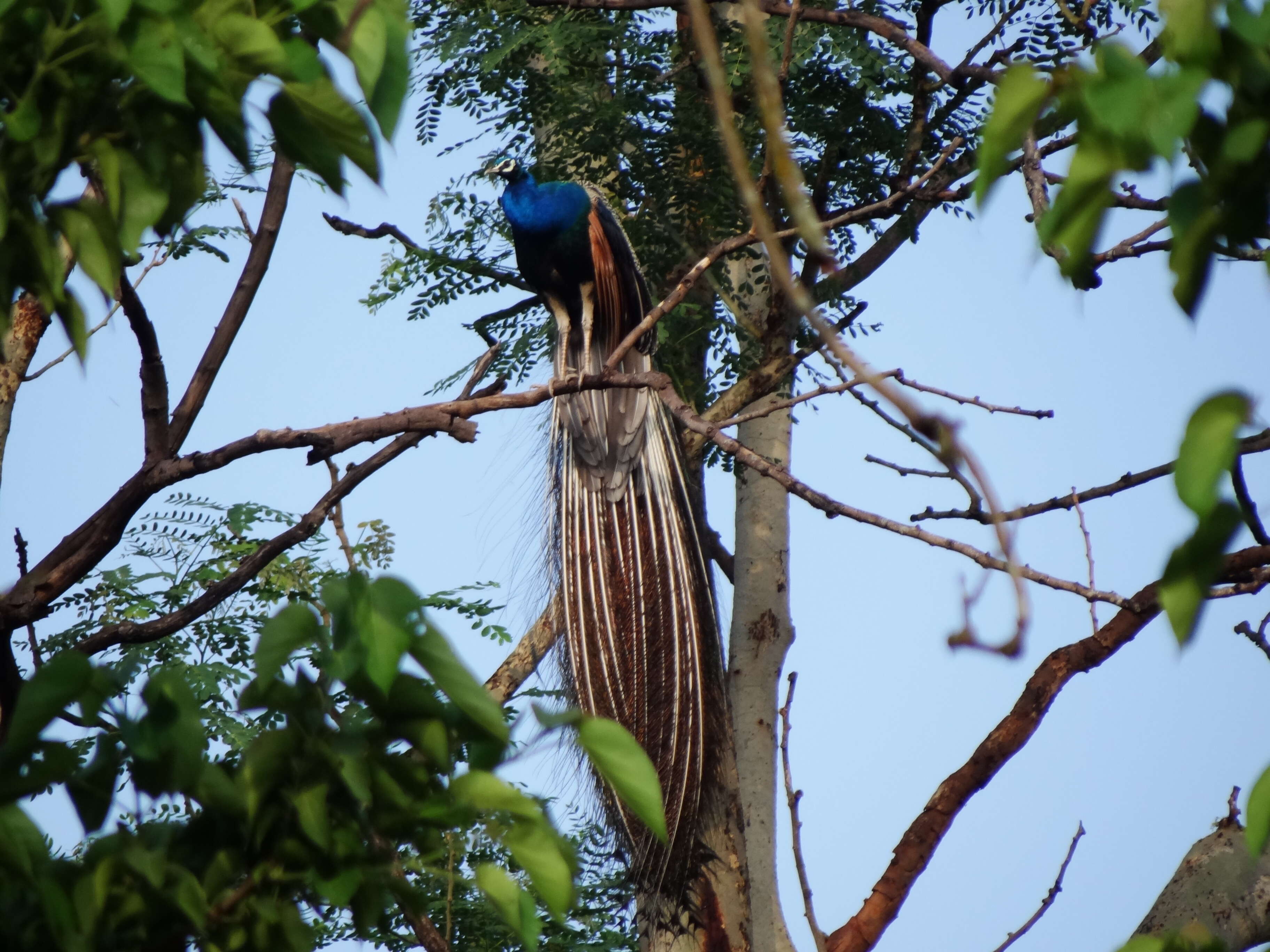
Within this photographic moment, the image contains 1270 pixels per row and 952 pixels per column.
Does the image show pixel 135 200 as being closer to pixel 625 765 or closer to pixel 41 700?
pixel 41 700

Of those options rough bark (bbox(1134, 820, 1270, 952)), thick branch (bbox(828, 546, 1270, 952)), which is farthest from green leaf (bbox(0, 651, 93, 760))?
rough bark (bbox(1134, 820, 1270, 952))

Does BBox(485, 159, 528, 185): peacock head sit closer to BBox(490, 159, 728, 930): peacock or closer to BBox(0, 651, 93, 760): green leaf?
BBox(490, 159, 728, 930): peacock

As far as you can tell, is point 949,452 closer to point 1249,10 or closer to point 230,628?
point 1249,10

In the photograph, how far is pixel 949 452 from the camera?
589mm

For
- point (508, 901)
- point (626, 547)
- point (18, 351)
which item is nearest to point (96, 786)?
point (508, 901)

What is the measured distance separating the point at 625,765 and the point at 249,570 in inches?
66.2

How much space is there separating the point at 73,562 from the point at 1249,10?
6.62 feet

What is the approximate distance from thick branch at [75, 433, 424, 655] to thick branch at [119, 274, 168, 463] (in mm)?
258

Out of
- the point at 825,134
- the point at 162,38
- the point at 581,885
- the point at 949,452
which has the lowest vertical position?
the point at 949,452

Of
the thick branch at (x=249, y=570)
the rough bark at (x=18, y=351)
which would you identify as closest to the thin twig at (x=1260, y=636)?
the thick branch at (x=249, y=570)

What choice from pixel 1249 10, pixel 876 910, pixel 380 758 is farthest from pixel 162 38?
pixel 876 910

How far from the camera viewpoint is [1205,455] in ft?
1.82

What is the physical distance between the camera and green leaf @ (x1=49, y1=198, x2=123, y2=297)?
88 centimetres

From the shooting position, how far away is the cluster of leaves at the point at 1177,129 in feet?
1.89
